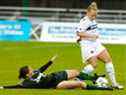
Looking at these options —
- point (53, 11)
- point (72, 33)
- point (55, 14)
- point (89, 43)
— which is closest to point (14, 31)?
point (72, 33)

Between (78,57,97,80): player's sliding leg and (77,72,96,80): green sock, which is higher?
(78,57,97,80): player's sliding leg

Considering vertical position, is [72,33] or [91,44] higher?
[91,44]

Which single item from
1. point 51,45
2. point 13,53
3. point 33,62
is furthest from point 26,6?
point 33,62

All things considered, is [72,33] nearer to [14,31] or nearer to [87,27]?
[14,31]

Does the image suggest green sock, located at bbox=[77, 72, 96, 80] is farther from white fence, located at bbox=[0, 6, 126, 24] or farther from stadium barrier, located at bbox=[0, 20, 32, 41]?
white fence, located at bbox=[0, 6, 126, 24]

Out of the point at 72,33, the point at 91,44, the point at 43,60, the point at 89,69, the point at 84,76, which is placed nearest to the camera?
the point at 89,69

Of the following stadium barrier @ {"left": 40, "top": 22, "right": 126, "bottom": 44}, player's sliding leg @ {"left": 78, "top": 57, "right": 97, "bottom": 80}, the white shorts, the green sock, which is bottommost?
stadium barrier @ {"left": 40, "top": 22, "right": 126, "bottom": 44}

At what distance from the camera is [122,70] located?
23547mm

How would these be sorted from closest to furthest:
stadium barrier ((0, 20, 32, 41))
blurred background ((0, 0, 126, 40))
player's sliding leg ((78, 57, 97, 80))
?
player's sliding leg ((78, 57, 97, 80)), stadium barrier ((0, 20, 32, 41)), blurred background ((0, 0, 126, 40))

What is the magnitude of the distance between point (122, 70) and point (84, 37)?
5896 millimetres

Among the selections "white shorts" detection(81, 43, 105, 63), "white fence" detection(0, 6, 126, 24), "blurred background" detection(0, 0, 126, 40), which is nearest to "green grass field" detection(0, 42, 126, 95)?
"white shorts" detection(81, 43, 105, 63)

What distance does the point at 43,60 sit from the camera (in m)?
27.7

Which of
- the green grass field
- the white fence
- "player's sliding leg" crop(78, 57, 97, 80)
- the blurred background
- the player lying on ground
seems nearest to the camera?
the green grass field

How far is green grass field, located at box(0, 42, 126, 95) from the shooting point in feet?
55.5
